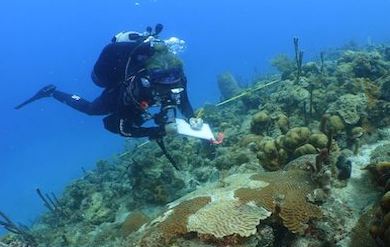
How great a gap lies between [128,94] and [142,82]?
0.38 m

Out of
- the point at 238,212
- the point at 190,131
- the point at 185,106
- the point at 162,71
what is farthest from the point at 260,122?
the point at 238,212

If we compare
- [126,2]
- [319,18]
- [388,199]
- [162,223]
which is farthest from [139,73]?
[126,2]

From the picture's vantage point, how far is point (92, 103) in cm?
1041

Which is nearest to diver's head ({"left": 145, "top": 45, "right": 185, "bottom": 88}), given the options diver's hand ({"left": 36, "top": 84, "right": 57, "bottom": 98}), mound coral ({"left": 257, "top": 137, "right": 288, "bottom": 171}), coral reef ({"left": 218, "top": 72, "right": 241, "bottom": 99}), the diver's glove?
the diver's glove

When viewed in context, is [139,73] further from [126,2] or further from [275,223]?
[126,2]

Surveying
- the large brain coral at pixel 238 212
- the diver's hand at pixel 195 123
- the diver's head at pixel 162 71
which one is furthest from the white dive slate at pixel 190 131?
the large brain coral at pixel 238 212

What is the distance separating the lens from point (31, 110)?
12606 cm

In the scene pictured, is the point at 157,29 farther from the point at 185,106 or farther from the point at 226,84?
the point at 226,84

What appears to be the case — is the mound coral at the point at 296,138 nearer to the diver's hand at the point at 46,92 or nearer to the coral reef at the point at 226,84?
the diver's hand at the point at 46,92

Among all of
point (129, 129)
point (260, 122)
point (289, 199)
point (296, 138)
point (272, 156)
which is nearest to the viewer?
point (289, 199)

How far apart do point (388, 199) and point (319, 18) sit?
482ft

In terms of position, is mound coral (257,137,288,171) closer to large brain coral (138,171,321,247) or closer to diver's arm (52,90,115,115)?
large brain coral (138,171,321,247)

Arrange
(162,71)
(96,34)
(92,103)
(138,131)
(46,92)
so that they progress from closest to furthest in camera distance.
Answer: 1. (162,71)
2. (138,131)
3. (92,103)
4. (46,92)
5. (96,34)

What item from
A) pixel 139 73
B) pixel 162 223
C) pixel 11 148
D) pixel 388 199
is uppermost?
pixel 11 148
